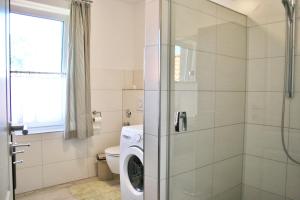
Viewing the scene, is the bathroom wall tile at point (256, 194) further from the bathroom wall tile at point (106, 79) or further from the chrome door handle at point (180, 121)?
the bathroom wall tile at point (106, 79)

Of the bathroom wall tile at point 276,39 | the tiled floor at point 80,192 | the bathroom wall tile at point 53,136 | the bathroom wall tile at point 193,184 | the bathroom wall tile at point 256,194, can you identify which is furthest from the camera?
the bathroom wall tile at point 53,136

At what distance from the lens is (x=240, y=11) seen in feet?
6.86

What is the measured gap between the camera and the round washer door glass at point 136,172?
2.34 metres

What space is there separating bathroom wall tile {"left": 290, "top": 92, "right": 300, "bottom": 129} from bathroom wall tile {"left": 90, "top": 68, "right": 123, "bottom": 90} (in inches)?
91.3

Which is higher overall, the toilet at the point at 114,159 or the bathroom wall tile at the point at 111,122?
the bathroom wall tile at the point at 111,122

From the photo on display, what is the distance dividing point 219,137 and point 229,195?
0.54 metres

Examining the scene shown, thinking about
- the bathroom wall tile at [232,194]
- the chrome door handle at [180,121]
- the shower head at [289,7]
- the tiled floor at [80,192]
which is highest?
the shower head at [289,7]

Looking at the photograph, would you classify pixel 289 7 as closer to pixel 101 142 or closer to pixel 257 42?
pixel 257 42

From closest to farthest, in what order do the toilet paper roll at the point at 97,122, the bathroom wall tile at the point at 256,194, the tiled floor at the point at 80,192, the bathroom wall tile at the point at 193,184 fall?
the bathroom wall tile at the point at 193,184, the bathroom wall tile at the point at 256,194, the tiled floor at the point at 80,192, the toilet paper roll at the point at 97,122

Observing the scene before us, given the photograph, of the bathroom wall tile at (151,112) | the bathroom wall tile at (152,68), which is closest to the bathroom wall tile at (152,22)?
the bathroom wall tile at (152,68)

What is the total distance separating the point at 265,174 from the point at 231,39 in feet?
3.77

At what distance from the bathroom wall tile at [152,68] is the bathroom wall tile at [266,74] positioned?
935 mm

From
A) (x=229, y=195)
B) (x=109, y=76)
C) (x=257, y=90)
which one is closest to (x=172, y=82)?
(x=257, y=90)

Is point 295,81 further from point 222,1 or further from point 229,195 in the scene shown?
point 229,195
